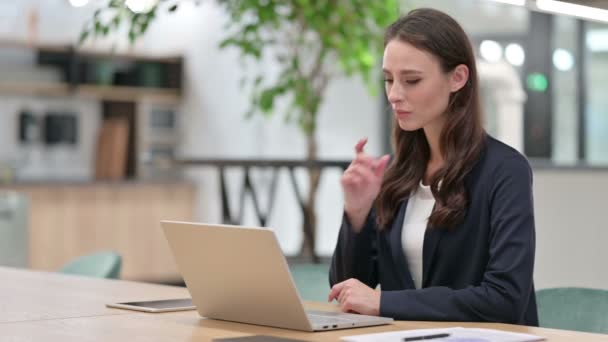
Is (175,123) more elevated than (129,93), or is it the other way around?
(129,93)

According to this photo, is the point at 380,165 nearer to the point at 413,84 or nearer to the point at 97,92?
the point at 413,84

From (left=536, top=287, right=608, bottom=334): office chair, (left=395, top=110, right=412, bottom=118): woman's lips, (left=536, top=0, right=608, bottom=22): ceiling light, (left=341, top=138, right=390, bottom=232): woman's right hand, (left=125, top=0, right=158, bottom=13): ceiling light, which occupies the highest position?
(left=125, top=0, right=158, bottom=13): ceiling light

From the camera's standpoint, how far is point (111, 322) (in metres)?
2.22

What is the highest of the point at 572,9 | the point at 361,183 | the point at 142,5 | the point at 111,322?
the point at 142,5

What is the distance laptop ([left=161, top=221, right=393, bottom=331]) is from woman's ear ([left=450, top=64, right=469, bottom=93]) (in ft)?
2.02

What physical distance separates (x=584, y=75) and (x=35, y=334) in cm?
586

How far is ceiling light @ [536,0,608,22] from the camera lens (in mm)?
2539

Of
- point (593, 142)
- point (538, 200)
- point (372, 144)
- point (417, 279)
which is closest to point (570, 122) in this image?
point (593, 142)

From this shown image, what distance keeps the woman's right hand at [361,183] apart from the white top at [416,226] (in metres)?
0.10

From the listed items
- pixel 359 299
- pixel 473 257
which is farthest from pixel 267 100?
pixel 359 299

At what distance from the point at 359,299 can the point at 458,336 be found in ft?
1.25

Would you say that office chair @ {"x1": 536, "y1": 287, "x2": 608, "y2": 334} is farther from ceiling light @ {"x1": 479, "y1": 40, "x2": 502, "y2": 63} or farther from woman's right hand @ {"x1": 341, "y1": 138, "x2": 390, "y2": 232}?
ceiling light @ {"x1": 479, "y1": 40, "x2": 502, "y2": 63}

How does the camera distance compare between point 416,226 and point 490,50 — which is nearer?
point 416,226

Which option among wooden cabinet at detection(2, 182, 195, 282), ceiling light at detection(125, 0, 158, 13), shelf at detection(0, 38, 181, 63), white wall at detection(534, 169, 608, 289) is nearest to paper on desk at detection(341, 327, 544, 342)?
white wall at detection(534, 169, 608, 289)
